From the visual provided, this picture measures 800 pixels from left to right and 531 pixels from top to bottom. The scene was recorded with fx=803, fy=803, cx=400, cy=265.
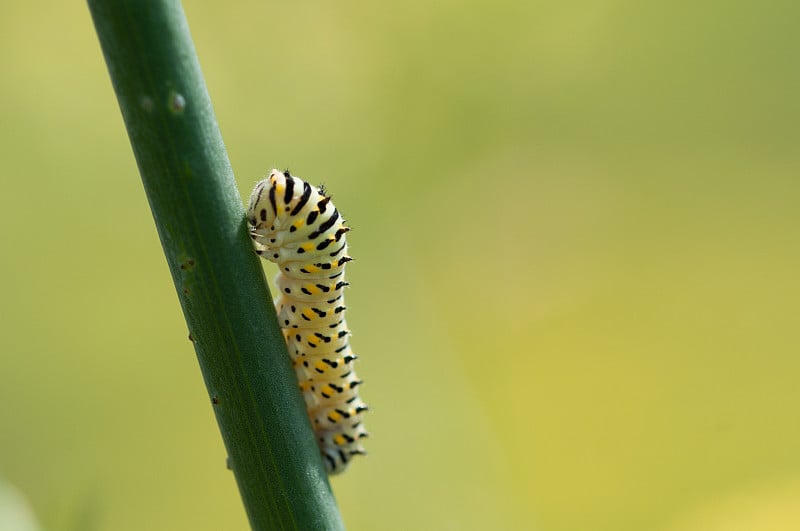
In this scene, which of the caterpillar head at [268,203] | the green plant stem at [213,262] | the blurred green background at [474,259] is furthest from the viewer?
the blurred green background at [474,259]

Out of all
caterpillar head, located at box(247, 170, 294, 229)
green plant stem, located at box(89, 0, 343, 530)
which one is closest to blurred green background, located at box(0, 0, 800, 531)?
caterpillar head, located at box(247, 170, 294, 229)

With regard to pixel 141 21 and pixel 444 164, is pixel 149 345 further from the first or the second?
pixel 141 21

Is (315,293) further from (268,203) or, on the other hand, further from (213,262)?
(213,262)

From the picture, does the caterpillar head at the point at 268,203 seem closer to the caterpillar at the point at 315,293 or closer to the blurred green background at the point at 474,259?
the caterpillar at the point at 315,293

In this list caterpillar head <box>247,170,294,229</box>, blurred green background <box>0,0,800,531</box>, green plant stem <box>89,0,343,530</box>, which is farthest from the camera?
blurred green background <box>0,0,800,531</box>

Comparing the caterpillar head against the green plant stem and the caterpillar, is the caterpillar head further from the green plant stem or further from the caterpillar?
the green plant stem

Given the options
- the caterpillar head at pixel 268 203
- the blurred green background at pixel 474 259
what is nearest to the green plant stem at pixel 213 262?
the caterpillar head at pixel 268 203

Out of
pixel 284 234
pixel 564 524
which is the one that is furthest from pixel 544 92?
pixel 284 234
